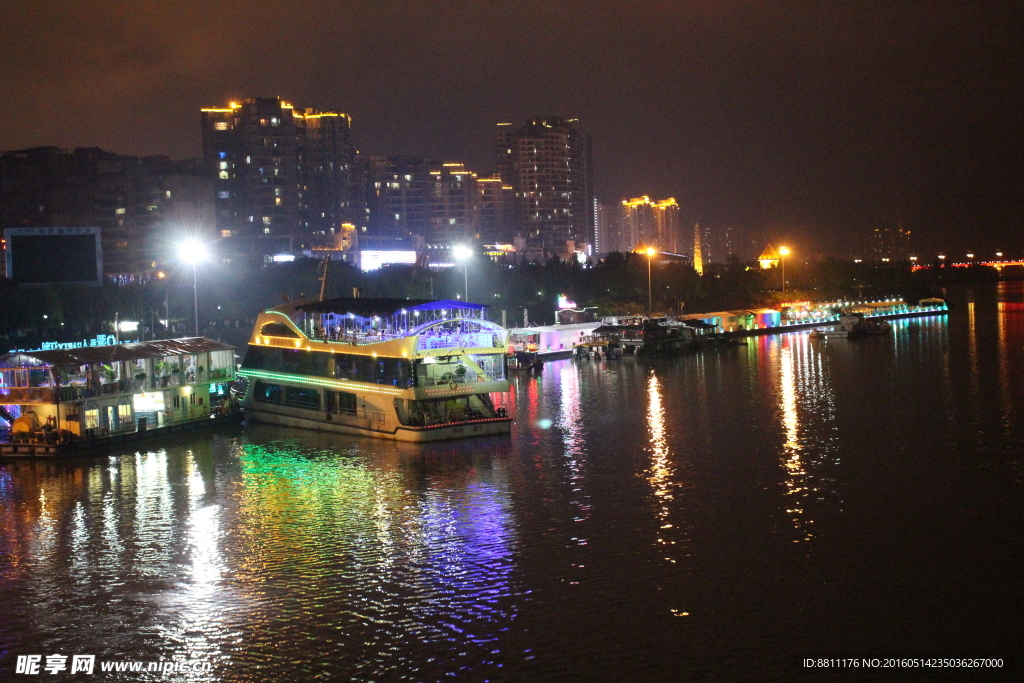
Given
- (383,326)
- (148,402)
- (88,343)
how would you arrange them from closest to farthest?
1. (383,326)
2. (148,402)
3. (88,343)

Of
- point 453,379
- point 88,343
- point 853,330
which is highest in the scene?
point 88,343

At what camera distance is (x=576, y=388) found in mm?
27828

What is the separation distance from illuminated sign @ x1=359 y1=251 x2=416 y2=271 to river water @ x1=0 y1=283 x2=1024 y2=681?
44976 millimetres

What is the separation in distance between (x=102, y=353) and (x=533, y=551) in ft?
37.5

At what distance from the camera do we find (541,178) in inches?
4227

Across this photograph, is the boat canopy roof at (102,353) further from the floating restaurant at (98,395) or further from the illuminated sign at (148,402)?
the illuminated sign at (148,402)

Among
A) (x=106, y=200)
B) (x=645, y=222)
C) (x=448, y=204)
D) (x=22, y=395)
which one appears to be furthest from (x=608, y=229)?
(x=22, y=395)

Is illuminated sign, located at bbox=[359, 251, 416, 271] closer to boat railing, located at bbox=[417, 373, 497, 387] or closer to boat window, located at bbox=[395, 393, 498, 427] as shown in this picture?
boat window, located at bbox=[395, 393, 498, 427]

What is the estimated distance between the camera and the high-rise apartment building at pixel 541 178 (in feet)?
352

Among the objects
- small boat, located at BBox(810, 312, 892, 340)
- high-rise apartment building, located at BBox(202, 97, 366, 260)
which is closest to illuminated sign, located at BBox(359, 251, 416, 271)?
high-rise apartment building, located at BBox(202, 97, 366, 260)

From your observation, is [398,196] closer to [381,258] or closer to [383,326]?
[381,258]

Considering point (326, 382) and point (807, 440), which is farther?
point (326, 382)

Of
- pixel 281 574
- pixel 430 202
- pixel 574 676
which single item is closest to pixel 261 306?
pixel 281 574

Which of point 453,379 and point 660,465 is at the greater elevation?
point 453,379
